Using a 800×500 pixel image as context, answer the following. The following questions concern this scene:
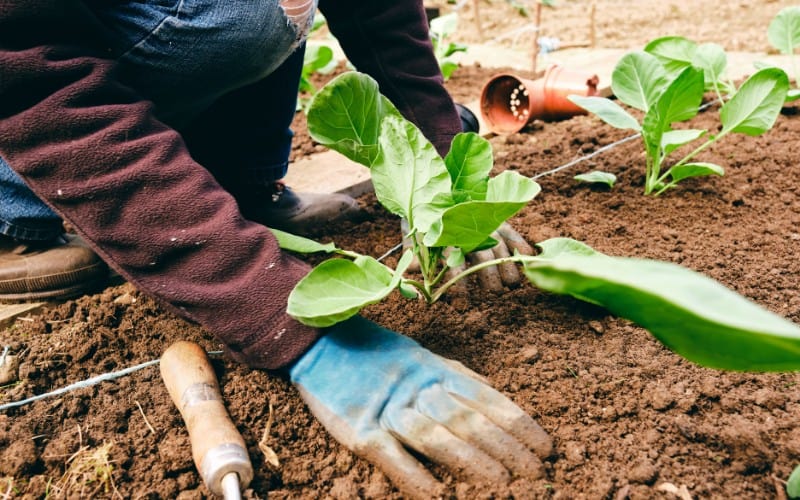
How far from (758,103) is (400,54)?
0.82 m

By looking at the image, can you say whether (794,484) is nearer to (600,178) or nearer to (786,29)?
(600,178)

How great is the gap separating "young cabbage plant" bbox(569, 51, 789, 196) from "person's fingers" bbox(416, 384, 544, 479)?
86 centimetres

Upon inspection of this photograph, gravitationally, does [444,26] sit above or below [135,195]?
below

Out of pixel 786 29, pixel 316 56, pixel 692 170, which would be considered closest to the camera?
pixel 692 170

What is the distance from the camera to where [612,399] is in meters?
0.96

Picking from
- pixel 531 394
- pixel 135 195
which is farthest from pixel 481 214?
pixel 135 195

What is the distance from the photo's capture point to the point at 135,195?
951 millimetres

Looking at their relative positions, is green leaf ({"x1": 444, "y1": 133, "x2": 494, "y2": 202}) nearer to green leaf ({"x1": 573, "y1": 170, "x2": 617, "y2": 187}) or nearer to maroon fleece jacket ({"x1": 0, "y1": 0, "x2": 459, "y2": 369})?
maroon fleece jacket ({"x1": 0, "y1": 0, "x2": 459, "y2": 369})

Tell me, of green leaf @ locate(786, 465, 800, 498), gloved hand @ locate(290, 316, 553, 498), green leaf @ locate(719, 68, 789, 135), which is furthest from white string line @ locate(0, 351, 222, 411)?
green leaf @ locate(719, 68, 789, 135)

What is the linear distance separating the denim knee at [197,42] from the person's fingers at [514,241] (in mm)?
573

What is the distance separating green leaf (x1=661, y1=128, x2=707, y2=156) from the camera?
1442mm

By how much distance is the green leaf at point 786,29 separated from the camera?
6.67 feet

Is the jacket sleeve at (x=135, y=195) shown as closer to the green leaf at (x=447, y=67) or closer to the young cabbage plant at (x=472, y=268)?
the young cabbage plant at (x=472, y=268)

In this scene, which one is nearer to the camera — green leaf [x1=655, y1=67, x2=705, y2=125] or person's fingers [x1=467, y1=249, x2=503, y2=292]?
person's fingers [x1=467, y1=249, x2=503, y2=292]
